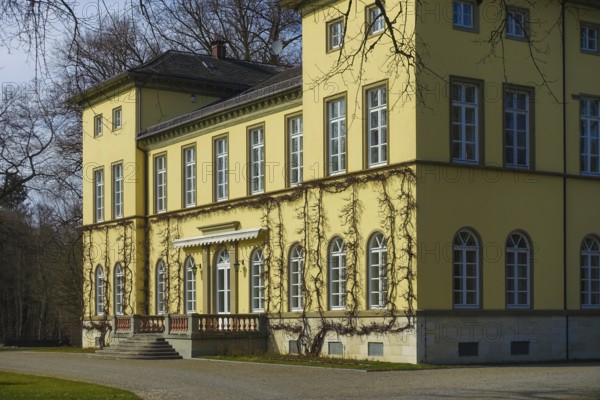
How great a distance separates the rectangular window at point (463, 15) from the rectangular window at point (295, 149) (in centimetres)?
652

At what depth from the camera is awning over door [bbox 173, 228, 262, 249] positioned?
34700mm

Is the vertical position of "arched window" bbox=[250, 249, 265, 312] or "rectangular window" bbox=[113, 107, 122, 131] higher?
"rectangular window" bbox=[113, 107, 122, 131]

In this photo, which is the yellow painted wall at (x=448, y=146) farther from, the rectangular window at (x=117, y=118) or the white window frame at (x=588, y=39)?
the rectangular window at (x=117, y=118)

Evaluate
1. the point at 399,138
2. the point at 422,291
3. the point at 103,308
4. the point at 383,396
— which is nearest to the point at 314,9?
the point at 399,138

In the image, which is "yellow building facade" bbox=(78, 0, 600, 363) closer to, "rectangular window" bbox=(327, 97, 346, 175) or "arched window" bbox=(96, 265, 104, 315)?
"rectangular window" bbox=(327, 97, 346, 175)

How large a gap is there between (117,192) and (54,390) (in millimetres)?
23048

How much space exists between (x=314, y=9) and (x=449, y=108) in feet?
17.0

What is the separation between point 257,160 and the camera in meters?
35.4

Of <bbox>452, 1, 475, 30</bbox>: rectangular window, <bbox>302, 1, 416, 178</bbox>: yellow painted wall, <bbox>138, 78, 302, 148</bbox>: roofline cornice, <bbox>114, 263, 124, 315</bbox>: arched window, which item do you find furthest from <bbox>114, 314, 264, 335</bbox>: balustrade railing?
<bbox>452, 1, 475, 30</bbox>: rectangular window

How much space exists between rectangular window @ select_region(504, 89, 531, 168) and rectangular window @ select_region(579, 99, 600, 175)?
1906mm

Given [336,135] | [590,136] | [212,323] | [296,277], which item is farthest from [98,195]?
[590,136]

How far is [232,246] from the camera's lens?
119 feet

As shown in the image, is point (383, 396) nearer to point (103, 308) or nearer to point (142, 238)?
point (142, 238)

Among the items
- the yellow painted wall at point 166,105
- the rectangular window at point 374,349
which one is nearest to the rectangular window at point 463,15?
the rectangular window at point 374,349
